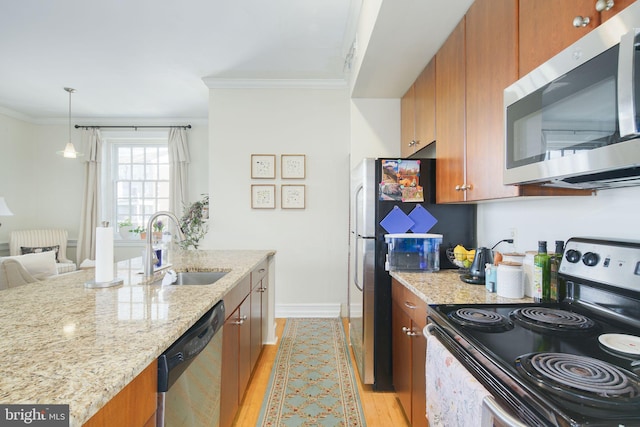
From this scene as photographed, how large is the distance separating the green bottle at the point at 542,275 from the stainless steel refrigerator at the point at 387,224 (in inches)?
30.5

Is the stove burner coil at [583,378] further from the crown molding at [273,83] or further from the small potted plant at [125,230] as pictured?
the small potted plant at [125,230]

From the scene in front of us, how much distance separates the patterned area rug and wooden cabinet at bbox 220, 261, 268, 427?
248 mm

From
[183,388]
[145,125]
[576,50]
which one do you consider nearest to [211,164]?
[145,125]

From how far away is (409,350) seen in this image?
1.71m

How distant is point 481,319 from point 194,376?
1.03 metres

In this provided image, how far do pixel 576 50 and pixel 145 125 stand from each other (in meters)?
5.80

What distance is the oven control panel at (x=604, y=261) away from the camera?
Answer: 107 cm

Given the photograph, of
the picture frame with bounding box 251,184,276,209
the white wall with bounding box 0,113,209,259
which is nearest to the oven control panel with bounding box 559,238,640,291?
the picture frame with bounding box 251,184,276,209

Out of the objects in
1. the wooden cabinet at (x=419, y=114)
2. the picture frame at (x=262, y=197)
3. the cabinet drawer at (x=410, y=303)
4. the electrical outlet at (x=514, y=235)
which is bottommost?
the cabinet drawer at (x=410, y=303)

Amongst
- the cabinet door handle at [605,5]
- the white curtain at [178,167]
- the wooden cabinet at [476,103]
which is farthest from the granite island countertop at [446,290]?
the white curtain at [178,167]

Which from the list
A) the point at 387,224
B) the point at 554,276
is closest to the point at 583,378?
the point at 554,276

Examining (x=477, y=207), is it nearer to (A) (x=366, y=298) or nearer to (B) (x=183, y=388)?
(A) (x=366, y=298)

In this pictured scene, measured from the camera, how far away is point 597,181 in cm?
108

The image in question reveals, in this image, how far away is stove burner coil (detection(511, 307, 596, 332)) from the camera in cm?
104
